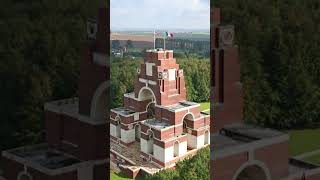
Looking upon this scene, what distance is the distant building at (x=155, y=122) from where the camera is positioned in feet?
8.89

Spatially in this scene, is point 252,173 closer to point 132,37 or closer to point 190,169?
point 190,169

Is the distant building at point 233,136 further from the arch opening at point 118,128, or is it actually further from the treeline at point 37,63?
the treeline at point 37,63

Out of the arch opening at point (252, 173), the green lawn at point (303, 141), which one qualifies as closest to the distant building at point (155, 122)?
the arch opening at point (252, 173)

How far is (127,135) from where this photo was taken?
2750 mm

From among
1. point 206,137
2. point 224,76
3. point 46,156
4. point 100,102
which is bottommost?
point 46,156

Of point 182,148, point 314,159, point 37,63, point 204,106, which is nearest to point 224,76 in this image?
point 204,106

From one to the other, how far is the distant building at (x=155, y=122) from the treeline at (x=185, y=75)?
32mm

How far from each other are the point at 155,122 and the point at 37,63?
78cm

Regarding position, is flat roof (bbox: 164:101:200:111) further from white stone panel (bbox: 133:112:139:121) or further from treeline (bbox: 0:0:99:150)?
treeline (bbox: 0:0:99:150)

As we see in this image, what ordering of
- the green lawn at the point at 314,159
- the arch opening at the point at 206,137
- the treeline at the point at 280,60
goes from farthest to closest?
1. the green lawn at the point at 314,159
2. the treeline at the point at 280,60
3. the arch opening at the point at 206,137

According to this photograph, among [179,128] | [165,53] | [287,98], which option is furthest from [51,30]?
[287,98]

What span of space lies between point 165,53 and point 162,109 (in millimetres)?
337

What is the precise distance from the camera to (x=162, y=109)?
9.16 feet

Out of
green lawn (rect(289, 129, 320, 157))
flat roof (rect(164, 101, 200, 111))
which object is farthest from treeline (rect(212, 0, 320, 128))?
flat roof (rect(164, 101, 200, 111))
